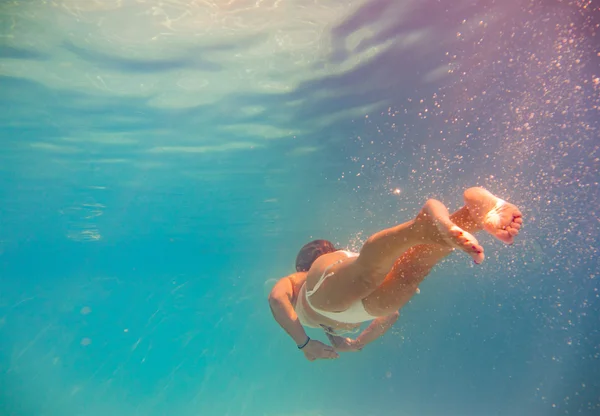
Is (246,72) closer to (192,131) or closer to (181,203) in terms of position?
(192,131)

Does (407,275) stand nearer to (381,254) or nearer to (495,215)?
(381,254)

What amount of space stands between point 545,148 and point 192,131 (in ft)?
53.9

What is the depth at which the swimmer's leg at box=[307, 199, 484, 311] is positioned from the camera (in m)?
2.98

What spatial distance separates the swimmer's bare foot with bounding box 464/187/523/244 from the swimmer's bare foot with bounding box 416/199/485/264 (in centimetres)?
34

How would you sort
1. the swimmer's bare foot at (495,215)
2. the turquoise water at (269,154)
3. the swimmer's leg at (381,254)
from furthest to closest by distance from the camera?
the turquoise water at (269,154), the swimmer's bare foot at (495,215), the swimmer's leg at (381,254)

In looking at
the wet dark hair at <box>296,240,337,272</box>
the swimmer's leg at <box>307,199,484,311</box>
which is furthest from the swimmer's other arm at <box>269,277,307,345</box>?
the wet dark hair at <box>296,240,337,272</box>

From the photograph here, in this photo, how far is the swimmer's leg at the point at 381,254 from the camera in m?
2.98

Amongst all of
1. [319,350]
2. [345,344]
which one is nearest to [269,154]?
[345,344]

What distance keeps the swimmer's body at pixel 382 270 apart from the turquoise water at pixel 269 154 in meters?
7.56

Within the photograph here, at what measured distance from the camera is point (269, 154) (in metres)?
17.8

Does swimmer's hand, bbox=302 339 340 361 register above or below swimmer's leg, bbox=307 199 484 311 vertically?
below

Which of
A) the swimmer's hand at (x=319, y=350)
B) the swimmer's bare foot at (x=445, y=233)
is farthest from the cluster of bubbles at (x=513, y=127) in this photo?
the swimmer's hand at (x=319, y=350)

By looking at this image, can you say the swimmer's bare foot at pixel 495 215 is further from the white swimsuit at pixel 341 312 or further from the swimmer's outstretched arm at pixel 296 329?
the swimmer's outstretched arm at pixel 296 329

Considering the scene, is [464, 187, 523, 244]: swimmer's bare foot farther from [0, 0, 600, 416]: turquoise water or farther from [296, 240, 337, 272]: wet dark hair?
[0, 0, 600, 416]: turquoise water
